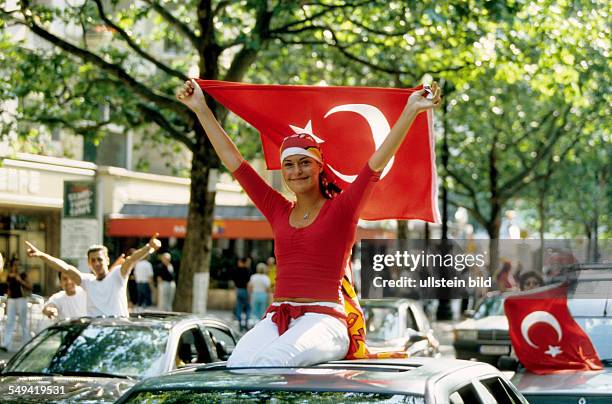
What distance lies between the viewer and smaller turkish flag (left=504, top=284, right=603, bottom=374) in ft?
34.1

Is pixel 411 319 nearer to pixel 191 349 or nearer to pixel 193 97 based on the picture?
pixel 191 349

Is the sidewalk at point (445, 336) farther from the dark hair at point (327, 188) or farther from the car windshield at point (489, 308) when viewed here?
the dark hair at point (327, 188)

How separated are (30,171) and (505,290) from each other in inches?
938

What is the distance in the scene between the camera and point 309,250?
5.23 metres

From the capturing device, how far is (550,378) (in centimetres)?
1014

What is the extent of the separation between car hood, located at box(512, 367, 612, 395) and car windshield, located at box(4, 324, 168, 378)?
307 centimetres

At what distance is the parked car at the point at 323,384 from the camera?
13.8ft

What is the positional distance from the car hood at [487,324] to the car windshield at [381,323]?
287cm

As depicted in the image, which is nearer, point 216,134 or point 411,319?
point 216,134

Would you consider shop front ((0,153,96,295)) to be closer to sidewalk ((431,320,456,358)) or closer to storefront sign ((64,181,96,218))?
sidewalk ((431,320,456,358))

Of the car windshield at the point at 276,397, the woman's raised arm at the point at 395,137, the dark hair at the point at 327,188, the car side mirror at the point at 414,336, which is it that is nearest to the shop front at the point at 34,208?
→ the car side mirror at the point at 414,336

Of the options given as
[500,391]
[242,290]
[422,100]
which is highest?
[422,100]

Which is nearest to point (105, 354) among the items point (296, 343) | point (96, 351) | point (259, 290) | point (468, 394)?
point (96, 351)

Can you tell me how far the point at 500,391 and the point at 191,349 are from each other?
5.42 meters
